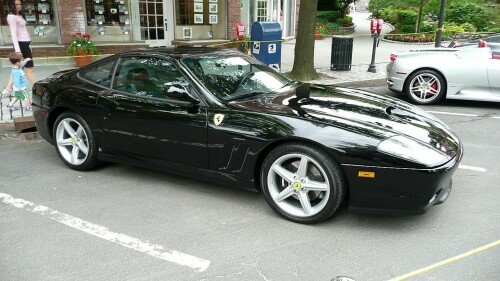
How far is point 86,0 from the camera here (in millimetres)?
12562

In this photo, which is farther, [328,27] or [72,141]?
[328,27]

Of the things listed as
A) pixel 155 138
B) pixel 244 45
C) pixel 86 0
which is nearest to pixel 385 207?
pixel 155 138

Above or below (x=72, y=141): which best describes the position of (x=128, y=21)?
above

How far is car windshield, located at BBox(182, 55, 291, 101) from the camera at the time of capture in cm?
421

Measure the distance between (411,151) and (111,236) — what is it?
2442 millimetres

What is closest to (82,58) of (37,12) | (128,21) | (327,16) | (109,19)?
(37,12)

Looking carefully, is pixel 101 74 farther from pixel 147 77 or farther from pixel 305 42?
pixel 305 42

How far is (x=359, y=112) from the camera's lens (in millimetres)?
3883

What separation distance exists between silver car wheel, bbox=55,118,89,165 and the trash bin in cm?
805

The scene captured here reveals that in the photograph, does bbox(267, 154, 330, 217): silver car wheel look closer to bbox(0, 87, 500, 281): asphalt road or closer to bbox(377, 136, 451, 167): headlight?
bbox(0, 87, 500, 281): asphalt road

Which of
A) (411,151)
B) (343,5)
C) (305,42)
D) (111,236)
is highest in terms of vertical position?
(343,5)

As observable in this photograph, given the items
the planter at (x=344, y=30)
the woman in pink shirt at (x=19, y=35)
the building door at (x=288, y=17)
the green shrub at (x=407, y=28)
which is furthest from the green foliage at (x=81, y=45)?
the green shrub at (x=407, y=28)

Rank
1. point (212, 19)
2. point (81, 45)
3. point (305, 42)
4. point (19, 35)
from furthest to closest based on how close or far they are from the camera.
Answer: point (212, 19) < point (81, 45) < point (305, 42) < point (19, 35)

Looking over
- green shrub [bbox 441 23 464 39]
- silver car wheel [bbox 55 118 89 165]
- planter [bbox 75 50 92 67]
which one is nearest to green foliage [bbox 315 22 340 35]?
green shrub [bbox 441 23 464 39]
